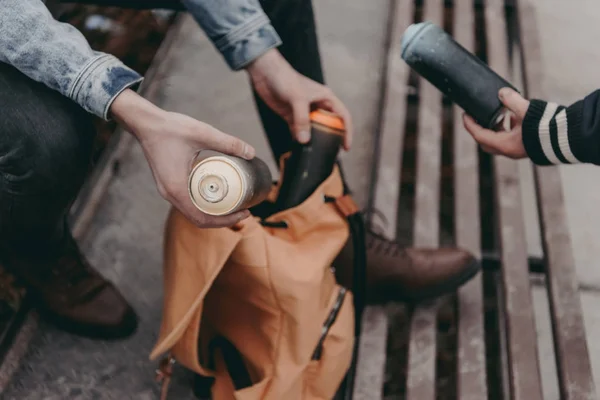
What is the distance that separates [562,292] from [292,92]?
63cm

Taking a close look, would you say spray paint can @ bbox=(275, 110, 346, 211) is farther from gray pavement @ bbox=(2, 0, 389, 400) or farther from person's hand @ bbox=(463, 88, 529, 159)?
gray pavement @ bbox=(2, 0, 389, 400)

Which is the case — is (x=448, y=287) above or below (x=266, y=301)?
below

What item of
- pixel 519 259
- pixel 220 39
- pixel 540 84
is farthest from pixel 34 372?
pixel 540 84

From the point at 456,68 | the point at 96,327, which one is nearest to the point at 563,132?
the point at 456,68

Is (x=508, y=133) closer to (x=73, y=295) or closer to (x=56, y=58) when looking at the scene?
(x=56, y=58)

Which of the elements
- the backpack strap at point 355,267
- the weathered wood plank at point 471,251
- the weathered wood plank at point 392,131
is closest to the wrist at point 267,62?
the backpack strap at point 355,267

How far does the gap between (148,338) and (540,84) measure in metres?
1.06

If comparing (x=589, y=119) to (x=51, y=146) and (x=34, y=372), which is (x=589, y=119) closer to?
(x=51, y=146)

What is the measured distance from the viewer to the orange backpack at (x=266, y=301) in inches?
34.6

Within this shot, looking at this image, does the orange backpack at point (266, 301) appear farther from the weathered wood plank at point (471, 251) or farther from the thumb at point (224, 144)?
the weathered wood plank at point (471, 251)

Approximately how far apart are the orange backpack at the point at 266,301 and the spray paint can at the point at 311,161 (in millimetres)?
20

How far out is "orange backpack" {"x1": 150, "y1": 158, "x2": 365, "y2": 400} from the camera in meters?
0.88

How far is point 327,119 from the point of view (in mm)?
1011

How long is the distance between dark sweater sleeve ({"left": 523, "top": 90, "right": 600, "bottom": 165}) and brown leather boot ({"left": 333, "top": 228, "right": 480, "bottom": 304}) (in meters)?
0.32
